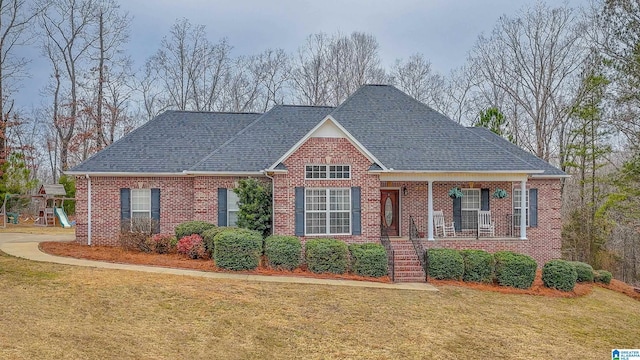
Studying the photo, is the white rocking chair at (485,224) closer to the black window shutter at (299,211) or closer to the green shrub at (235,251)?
the black window shutter at (299,211)

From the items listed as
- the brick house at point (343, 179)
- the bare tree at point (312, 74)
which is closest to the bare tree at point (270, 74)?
the bare tree at point (312, 74)

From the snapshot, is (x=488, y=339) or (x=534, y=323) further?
(x=534, y=323)

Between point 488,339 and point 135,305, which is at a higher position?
point 135,305

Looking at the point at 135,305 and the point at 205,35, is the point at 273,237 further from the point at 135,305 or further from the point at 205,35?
the point at 205,35

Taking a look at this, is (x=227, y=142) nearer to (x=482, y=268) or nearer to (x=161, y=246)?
(x=161, y=246)

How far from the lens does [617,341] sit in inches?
444

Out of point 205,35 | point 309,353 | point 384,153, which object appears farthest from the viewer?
point 205,35

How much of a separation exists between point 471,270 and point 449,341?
5.70 meters

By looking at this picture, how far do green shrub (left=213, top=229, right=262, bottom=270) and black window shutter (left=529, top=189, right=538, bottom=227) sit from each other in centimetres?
1230

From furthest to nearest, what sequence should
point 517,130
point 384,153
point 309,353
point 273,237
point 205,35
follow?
point 205,35 < point 517,130 < point 384,153 < point 273,237 < point 309,353

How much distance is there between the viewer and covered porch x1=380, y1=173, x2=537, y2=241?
1838 centimetres

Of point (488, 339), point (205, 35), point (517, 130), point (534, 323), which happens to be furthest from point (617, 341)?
point (205, 35)

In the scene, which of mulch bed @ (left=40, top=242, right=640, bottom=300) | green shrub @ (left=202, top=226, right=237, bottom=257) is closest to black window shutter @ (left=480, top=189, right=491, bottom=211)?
mulch bed @ (left=40, top=242, right=640, bottom=300)

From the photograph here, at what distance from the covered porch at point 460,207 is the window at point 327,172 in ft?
9.66
